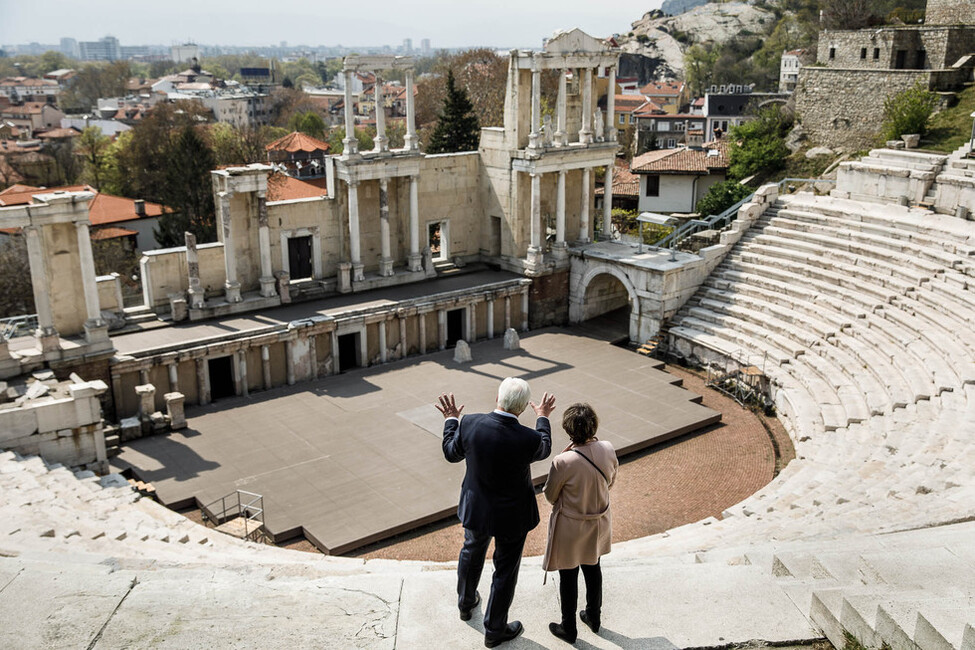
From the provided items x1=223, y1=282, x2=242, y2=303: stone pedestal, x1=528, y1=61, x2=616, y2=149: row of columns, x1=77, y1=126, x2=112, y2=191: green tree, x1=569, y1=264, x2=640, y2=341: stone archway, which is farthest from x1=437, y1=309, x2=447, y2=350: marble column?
x1=77, y1=126, x2=112, y2=191: green tree

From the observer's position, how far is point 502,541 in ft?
21.7

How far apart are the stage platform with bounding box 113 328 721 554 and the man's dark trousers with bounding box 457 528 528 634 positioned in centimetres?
784

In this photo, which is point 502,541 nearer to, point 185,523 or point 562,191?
point 185,523

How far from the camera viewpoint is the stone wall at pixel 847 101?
3438 cm

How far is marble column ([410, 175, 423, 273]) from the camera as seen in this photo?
2512 cm

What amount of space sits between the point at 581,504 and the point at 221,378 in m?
15.8

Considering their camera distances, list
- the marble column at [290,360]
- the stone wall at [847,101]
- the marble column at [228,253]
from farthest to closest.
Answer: the stone wall at [847,101] < the marble column at [228,253] < the marble column at [290,360]

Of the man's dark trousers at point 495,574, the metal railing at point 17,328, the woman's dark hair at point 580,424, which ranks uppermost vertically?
the woman's dark hair at point 580,424

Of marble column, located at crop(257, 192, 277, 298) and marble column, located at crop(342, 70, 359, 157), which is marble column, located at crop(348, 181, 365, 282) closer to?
marble column, located at crop(342, 70, 359, 157)

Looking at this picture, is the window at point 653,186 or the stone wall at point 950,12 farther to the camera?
the stone wall at point 950,12

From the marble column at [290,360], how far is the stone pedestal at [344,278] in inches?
133

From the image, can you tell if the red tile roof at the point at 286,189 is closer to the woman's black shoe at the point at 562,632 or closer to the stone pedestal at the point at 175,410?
the stone pedestal at the point at 175,410

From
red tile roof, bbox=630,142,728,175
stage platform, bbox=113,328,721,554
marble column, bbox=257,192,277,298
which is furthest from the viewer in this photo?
red tile roof, bbox=630,142,728,175

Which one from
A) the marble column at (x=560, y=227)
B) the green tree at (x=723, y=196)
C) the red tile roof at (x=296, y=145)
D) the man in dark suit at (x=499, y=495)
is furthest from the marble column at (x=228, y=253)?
the red tile roof at (x=296, y=145)
